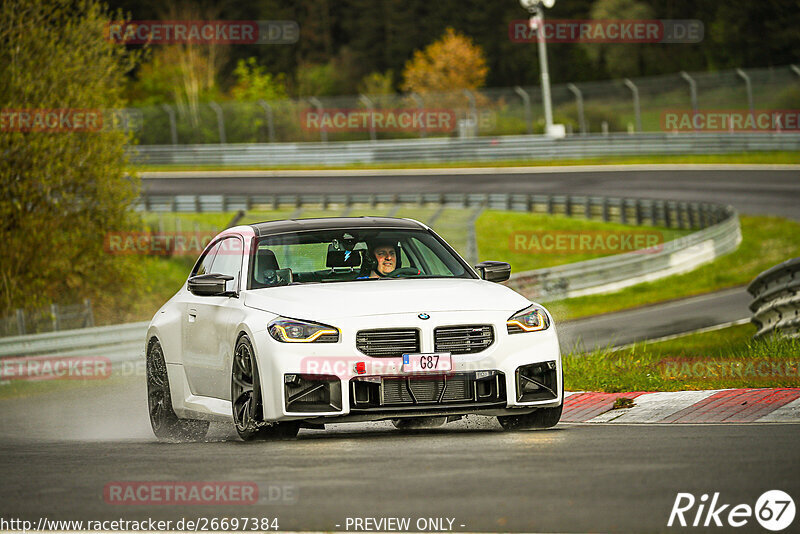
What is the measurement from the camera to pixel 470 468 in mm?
7051

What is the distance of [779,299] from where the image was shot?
15.8m

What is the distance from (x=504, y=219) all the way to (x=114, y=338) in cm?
2231

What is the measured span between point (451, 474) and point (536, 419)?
7.88 feet

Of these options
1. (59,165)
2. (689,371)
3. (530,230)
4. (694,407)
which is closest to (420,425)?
(694,407)

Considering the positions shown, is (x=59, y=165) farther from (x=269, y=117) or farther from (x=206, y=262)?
(x=269, y=117)

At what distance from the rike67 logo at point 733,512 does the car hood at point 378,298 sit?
2.94 meters

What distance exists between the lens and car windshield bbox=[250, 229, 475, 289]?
9.62 m

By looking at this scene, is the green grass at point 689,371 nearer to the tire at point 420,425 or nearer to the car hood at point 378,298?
the tire at point 420,425

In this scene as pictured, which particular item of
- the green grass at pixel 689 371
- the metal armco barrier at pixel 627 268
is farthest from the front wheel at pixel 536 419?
the metal armco barrier at pixel 627 268

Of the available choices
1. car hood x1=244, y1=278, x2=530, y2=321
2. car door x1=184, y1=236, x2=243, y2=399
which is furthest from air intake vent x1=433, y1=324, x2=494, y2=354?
car door x1=184, y1=236, x2=243, y2=399

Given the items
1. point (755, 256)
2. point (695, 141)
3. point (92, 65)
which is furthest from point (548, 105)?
point (92, 65)

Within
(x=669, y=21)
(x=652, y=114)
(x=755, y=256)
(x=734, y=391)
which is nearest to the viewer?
(x=734, y=391)

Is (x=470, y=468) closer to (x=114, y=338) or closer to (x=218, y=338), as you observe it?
(x=218, y=338)

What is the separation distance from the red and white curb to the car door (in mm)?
2756
